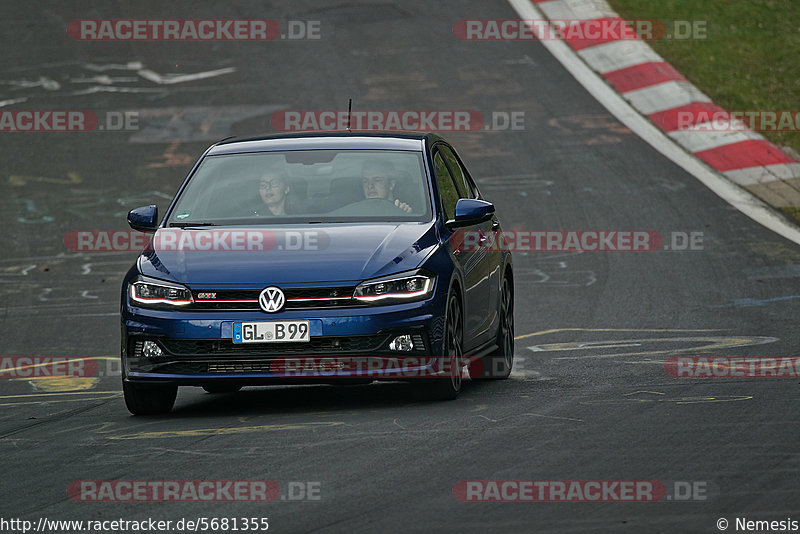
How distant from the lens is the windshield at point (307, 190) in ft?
30.3

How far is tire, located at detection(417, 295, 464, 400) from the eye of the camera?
8.60 metres

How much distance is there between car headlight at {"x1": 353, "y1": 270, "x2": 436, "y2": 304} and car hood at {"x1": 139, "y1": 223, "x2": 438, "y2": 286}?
0.05 metres

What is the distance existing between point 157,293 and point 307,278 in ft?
3.02

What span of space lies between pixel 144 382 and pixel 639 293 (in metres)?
6.86

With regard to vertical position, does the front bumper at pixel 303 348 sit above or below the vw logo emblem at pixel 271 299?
below

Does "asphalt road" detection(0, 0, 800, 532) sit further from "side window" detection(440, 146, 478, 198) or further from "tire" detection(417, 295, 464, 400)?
"side window" detection(440, 146, 478, 198)

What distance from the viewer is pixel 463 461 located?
667cm

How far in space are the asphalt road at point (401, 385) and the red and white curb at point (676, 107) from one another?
2.41 feet

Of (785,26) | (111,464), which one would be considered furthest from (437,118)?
(111,464)

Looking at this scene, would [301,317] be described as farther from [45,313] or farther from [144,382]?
[45,313]

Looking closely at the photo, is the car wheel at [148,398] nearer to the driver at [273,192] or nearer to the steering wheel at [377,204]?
the driver at [273,192]
